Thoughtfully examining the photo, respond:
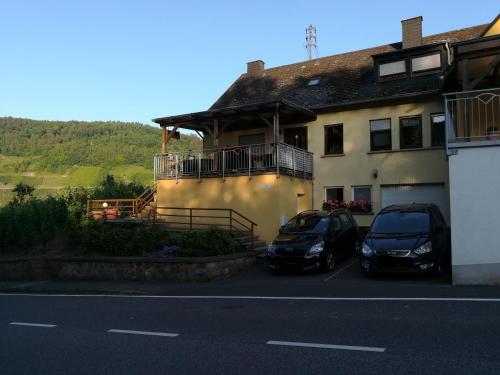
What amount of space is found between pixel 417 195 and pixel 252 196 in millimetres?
6678

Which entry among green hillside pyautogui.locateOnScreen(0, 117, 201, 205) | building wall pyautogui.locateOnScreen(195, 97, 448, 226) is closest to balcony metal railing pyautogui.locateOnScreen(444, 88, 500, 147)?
building wall pyautogui.locateOnScreen(195, 97, 448, 226)

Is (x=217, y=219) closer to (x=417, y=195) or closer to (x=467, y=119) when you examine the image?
Answer: (x=417, y=195)

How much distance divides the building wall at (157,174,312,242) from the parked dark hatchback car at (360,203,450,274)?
5532mm

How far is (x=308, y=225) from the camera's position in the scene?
1481cm

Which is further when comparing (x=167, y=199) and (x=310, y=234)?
(x=167, y=199)

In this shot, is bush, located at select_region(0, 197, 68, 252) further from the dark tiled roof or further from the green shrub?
the dark tiled roof

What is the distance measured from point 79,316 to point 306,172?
12896mm

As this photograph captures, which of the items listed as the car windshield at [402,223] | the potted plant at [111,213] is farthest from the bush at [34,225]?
the car windshield at [402,223]

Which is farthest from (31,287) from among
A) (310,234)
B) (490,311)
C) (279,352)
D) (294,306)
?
(490,311)

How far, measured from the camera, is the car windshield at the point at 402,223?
1241cm

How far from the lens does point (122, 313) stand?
31.6 ft

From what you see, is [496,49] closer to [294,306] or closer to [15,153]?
[294,306]

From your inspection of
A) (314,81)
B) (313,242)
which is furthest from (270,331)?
(314,81)

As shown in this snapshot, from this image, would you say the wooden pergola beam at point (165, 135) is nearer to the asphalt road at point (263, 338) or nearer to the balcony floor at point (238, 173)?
the balcony floor at point (238, 173)
